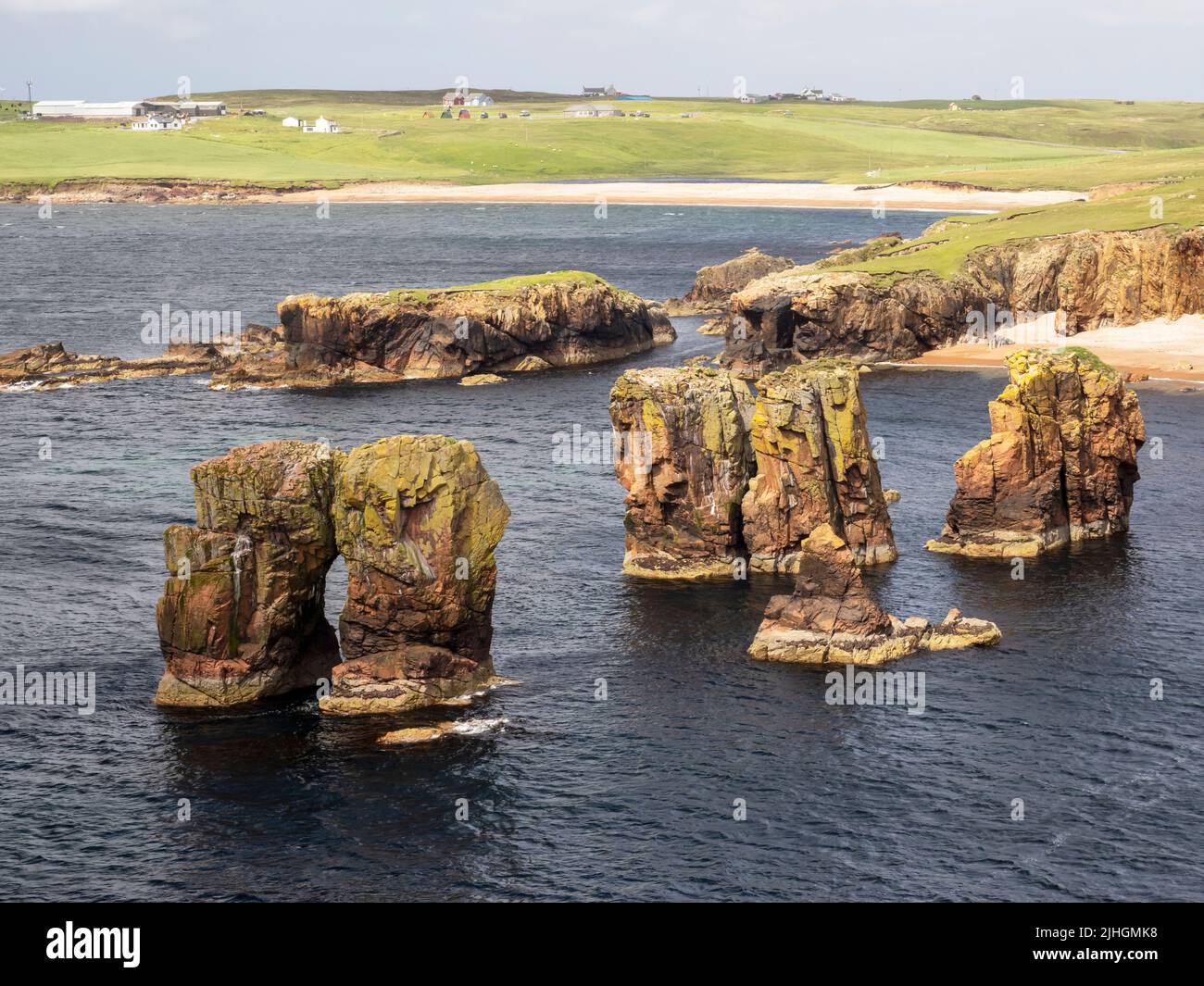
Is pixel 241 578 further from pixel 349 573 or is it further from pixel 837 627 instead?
pixel 837 627

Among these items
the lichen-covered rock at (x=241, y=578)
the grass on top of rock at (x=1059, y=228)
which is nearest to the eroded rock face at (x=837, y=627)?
the lichen-covered rock at (x=241, y=578)

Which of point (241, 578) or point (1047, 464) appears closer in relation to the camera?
point (241, 578)

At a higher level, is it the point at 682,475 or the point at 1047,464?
the point at 1047,464

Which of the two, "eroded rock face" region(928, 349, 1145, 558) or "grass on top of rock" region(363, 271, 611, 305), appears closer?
"eroded rock face" region(928, 349, 1145, 558)

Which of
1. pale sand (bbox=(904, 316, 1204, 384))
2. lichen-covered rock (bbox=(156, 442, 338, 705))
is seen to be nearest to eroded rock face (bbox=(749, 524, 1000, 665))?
lichen-covered rock (bbox=(156, 442, 338, 705))

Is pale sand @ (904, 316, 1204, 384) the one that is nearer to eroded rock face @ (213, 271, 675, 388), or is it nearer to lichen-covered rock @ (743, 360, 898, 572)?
eroded rock face @ (213, 271, 675, 388)

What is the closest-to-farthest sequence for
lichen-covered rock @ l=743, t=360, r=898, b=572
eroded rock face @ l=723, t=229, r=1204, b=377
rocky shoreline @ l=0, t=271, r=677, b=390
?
lichen-covered rock @ l=743, t=360, r=898, b=572
rocky shoreline @ l=0, t=271, r=677, b=390
eroded rock face @ l=723, t=229, r=1204, b=377

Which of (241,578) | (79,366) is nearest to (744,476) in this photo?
(241,578)
